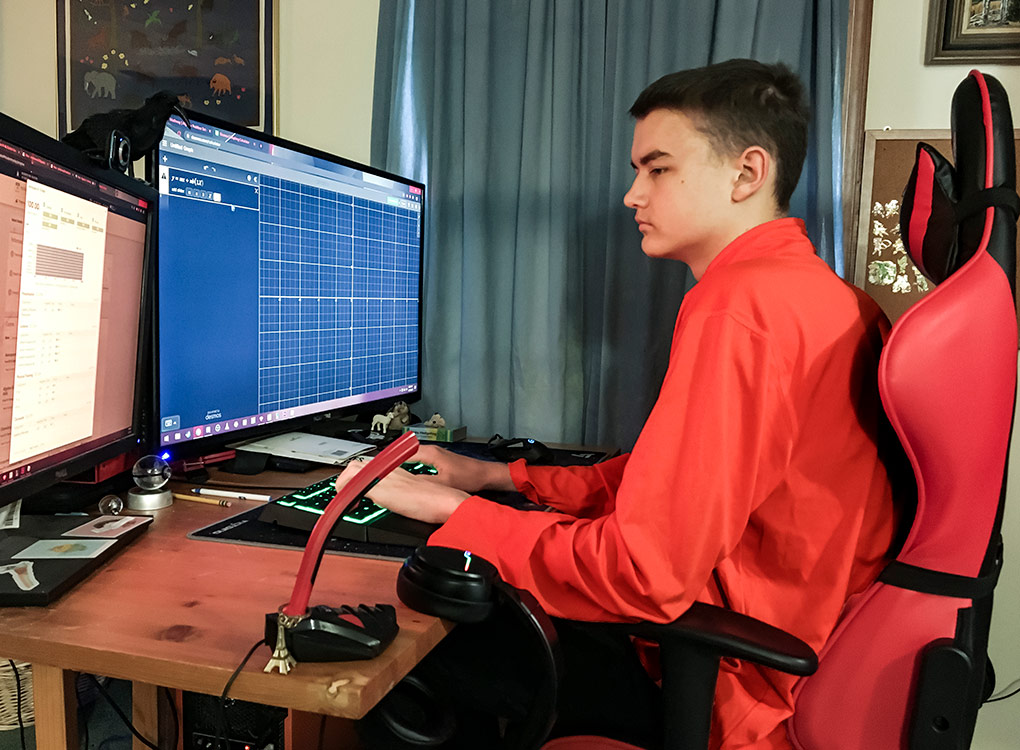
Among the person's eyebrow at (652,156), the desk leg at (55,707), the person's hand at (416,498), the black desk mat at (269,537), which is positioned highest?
the person's eyebrow at (652,156)

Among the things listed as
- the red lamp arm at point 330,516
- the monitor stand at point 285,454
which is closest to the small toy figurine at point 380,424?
the monitor stand at point 285,454

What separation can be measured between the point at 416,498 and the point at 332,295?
691 mm

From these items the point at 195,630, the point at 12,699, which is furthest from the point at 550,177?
the point at 12,699

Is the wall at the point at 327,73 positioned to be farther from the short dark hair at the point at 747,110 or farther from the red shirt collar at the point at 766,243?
the red shirt collar at the point at 766,243

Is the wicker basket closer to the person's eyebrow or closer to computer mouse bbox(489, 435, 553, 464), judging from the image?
computer mouse bbox(489, 435, 553, 464)

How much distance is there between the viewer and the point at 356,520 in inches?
38.0

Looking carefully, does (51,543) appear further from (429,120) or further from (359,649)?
(429,120)

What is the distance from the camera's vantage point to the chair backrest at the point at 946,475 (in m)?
0.72

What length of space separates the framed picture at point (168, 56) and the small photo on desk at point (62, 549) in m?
1.51

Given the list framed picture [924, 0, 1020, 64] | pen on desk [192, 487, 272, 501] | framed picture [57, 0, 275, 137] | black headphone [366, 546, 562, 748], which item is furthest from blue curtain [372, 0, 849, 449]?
black headphone [366, 546, 562, 748]

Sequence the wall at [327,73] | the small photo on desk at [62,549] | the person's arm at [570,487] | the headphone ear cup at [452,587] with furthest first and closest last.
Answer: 1. the wall at [327,73]
2. the person's arm at [570,487]
3. the small photo on desk at [62,549]
4. the headphone ear cup at [452,587]

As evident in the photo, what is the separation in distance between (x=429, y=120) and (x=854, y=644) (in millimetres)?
1543

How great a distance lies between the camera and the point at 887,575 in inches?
30.7

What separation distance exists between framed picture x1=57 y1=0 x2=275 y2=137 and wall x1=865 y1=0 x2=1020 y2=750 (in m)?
1.51
